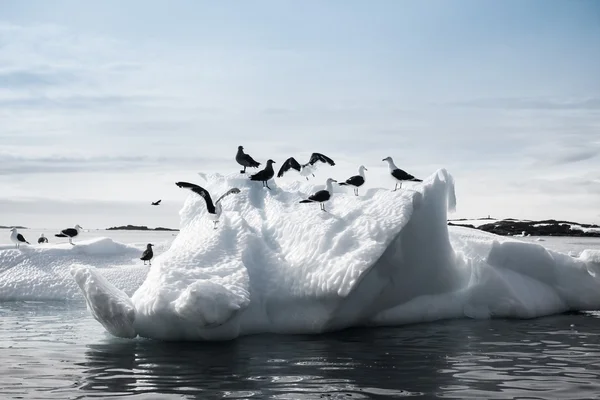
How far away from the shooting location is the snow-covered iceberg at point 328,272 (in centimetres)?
1327

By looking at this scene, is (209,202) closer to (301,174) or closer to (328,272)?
(328,272)

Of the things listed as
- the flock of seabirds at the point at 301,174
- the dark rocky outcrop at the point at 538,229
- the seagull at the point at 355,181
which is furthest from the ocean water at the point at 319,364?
the dark rocky outcrop at the point at 538,229

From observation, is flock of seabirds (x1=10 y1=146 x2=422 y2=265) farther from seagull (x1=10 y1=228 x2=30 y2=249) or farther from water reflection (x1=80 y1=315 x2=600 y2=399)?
seagull (x1=10 y1=228 x2=30 y2=249)

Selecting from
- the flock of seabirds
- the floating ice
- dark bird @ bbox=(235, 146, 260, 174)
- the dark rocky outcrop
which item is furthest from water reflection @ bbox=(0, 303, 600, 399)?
the dark rocky outcrop

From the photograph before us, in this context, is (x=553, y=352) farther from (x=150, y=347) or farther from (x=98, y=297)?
(x=98, y=297)

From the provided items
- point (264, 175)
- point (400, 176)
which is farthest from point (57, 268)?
point (400, 176)

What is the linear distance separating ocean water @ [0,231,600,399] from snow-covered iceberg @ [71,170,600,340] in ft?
1.85

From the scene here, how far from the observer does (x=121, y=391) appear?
922cm

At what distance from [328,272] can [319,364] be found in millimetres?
Answer: 3292

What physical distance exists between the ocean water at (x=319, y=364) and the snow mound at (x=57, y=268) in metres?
7.19

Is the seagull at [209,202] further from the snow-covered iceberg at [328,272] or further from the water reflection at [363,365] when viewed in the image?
the water reflection at [363,365]

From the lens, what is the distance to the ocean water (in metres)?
9.16

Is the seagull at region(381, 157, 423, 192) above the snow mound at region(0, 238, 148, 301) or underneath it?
above

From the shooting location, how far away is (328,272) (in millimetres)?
13961
